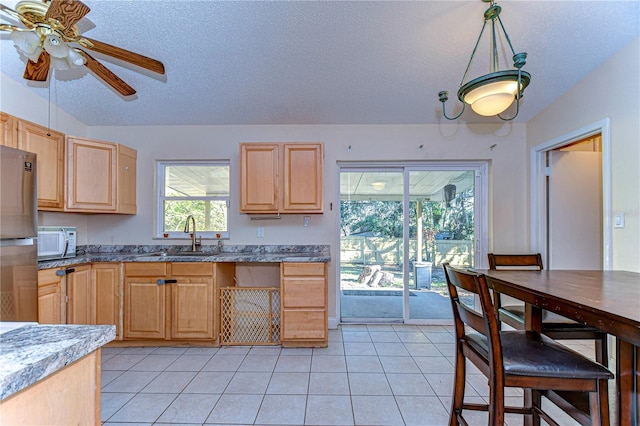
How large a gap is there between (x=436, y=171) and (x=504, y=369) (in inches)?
106

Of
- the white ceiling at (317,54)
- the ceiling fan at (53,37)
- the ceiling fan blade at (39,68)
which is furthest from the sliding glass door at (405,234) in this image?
the ceiling fan blade at (39,68)

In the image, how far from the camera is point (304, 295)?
276 centimetres

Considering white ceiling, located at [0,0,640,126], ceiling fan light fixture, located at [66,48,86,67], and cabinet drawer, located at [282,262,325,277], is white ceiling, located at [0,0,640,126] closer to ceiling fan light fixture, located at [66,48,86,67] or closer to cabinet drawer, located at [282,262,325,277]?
ceiling fan light fixture, located at [66,48,86,67]

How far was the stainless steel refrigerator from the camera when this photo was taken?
1848mm

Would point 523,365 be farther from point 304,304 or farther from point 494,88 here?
point 304,304

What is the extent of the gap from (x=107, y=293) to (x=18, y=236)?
3.42 feet

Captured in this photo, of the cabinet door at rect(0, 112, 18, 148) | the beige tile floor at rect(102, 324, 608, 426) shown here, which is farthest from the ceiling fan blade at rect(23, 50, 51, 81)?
the beige tile floor at rect(102, 324, 608, 426)

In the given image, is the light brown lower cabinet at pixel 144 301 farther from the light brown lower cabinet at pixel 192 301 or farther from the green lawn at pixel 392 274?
the green lawn at pixel 392 274

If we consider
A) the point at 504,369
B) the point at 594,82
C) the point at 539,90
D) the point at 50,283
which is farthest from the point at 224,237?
the point at 594,82

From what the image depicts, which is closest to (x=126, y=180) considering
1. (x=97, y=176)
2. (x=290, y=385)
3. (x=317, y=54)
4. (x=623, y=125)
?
(x=97, y=176)

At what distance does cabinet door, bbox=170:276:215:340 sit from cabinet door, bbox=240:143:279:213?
3.03ft

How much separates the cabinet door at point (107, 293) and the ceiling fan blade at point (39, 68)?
166 cm

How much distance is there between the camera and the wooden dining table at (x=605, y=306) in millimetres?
1000

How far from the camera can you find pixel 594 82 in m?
2.52
